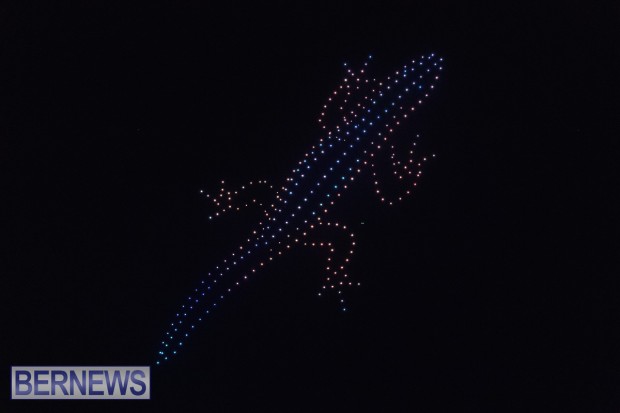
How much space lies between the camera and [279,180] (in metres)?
4.82

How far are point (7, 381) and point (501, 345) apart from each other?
2836mm

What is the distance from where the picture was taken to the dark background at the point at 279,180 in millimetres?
4805

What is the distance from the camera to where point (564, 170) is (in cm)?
482

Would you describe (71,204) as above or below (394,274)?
above

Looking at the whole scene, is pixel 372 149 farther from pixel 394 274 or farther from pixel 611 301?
pixel 611 301

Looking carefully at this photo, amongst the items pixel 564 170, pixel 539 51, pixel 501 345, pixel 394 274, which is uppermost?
pixel 539 51

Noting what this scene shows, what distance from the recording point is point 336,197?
190 inches

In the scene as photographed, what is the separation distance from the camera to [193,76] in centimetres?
483

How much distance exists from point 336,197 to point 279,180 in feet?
1.12

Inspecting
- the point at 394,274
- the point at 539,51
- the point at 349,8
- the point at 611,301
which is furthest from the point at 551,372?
the point at 349,8

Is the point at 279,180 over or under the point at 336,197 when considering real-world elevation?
over

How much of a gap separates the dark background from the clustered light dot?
8 cm

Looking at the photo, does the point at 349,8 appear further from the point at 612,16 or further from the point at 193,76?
the point at 612,16

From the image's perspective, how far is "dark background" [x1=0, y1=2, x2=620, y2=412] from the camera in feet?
15.8
